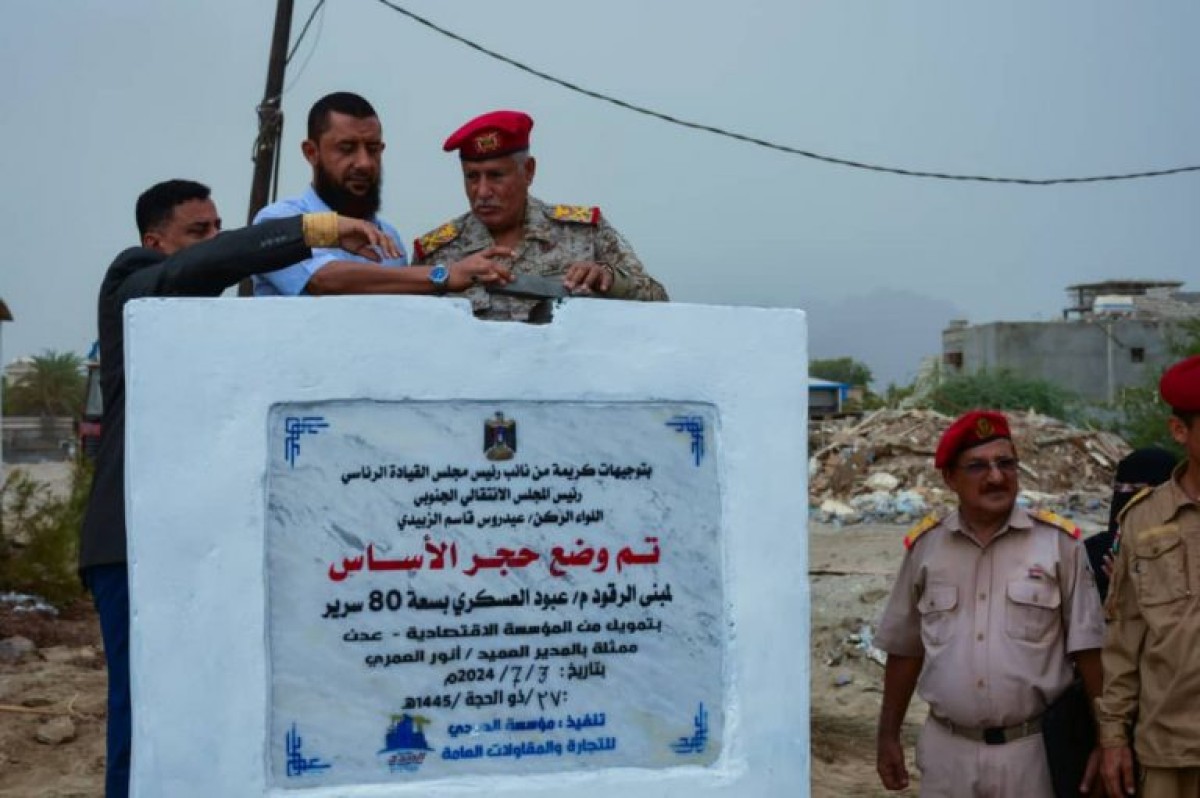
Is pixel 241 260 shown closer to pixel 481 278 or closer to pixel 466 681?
pixel 481 278

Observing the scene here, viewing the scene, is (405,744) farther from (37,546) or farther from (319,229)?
(37,546)

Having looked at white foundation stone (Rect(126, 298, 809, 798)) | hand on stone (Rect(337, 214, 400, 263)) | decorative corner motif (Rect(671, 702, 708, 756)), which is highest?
hand on stone (Rect(337, 214, 400, 263))

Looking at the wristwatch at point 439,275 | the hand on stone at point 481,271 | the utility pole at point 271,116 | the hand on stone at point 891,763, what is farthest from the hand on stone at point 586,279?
the utility pole at point 271,116

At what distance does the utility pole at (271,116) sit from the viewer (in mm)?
11078

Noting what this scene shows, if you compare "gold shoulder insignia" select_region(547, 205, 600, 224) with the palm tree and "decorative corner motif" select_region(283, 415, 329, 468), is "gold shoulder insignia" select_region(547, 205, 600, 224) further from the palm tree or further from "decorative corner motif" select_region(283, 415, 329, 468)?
the palm tree

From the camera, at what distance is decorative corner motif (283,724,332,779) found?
111 inches

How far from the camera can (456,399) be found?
9.60ft

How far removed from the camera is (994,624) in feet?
11.5

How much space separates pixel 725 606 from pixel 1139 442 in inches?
641

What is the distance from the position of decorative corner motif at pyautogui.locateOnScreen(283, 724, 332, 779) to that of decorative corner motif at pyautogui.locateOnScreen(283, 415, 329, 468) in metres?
0.61

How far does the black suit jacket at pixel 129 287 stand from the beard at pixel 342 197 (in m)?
0.51

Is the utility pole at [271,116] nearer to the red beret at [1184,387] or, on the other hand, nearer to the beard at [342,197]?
the beard at [342,197]

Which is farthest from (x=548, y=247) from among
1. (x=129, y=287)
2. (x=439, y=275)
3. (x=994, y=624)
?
(x=994, y=624)

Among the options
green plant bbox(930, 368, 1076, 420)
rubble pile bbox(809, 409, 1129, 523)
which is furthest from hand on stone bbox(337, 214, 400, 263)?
green plant bbox(930, 368, 1076, 420)
